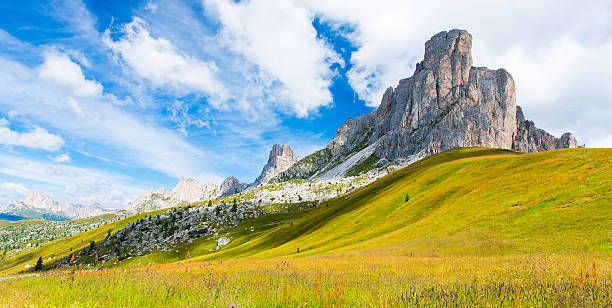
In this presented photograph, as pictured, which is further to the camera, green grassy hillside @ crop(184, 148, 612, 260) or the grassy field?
green grassy hillside @ crop(184, 148, 612, 260)

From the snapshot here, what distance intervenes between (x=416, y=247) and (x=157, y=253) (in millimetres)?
133407

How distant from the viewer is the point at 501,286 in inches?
269

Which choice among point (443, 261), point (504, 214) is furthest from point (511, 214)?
point (443, 261)

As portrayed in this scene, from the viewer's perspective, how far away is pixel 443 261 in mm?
16797

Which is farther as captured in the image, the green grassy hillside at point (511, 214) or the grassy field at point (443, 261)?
the green grassy hillside at point (511, 214)

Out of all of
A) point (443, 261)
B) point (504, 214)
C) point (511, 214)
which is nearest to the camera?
point (443, 261)

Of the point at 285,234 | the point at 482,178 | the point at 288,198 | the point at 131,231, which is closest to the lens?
the point at 482,178

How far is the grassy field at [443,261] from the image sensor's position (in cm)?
662

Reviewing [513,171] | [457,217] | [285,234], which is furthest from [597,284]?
[285,234]

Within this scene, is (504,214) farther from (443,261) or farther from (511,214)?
(443,261)

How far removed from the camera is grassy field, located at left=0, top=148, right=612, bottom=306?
21.7 feet

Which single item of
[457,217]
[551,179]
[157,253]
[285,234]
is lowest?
[157,253]

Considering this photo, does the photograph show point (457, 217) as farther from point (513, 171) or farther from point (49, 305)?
point (49, 305)

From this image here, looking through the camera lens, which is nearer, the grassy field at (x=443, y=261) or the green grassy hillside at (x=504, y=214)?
the grassy field at (x=443, y=261)
